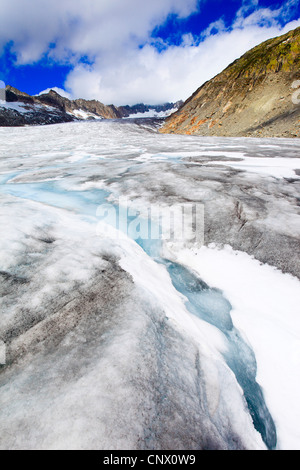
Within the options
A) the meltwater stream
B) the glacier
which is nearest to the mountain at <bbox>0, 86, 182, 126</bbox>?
the meltwater stream

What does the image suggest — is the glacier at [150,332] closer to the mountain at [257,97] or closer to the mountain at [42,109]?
the mountain at [257,97]

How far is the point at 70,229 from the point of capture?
3.47 metres

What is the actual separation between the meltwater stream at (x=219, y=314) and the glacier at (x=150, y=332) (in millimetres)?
13

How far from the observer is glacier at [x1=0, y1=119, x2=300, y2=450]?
1.39 m

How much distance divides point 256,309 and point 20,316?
2.60m

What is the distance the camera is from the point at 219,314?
272 cm

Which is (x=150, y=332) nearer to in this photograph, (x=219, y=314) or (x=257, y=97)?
(x=219, y=314)

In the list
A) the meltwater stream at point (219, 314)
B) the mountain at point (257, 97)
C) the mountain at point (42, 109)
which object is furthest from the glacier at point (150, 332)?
the mountain at point (42, 109)

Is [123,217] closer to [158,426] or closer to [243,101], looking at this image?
[158,426]

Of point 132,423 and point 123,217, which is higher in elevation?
point 123,217

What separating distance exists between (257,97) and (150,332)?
3869cm

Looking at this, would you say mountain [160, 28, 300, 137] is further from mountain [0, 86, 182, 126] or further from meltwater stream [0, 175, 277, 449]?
mountain [0, 86, 182, 126]

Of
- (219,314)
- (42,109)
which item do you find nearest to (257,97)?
(219,314)

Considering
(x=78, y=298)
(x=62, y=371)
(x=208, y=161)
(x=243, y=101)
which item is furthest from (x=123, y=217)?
(x=243, y=101)
